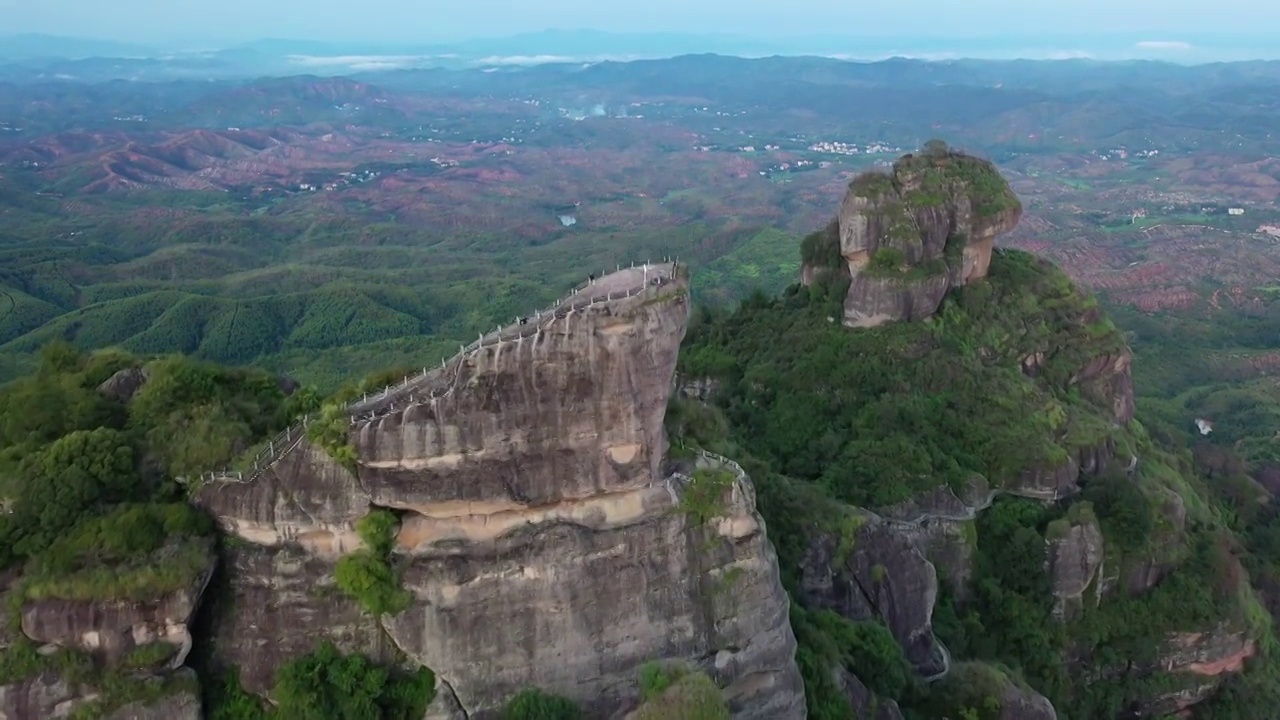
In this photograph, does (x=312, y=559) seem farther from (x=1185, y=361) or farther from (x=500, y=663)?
(x=1185, y=361)

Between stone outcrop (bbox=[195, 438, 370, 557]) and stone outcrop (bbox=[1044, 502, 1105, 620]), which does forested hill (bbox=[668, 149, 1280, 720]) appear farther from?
stone outcrop (bbox=[195, 438, 370, 557])

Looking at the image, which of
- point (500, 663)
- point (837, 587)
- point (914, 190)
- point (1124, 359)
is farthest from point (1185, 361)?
point (500, 663)

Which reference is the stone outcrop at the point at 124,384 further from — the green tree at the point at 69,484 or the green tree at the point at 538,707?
the green tree at the point at 538,707

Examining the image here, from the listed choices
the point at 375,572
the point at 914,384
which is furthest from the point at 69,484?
the point at 914,384

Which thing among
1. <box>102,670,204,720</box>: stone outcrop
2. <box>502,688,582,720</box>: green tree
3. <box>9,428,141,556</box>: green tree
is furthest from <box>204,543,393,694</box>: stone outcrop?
<box>502,688,582,720</box>: green tree

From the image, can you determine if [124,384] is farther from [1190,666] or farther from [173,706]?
[1190,666]
